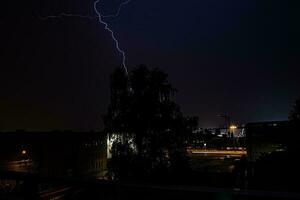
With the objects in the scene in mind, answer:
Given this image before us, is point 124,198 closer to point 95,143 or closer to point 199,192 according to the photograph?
point 199,192

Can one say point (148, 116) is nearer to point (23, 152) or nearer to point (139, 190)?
point (139, 190)

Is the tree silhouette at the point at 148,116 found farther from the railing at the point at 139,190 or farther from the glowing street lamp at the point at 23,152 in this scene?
the glowing street lamp at the point at 23,152

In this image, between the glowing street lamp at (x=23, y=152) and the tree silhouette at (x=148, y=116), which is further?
the glowing street lamp at (x=23, y=152)

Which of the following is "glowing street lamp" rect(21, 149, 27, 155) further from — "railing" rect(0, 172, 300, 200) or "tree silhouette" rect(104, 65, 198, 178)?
"railing" rect(0, 172, 300, 200)

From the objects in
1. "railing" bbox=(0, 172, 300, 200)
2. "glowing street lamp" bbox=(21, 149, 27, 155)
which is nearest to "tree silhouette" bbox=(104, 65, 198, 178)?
"railing" bbox=(0, 172, 300, 200)

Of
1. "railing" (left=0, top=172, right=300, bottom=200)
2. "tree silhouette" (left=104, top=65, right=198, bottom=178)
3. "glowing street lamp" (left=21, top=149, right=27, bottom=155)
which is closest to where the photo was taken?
"railing" (left=0, top=172, right=300, bottom=200)

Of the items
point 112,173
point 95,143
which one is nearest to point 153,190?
point 112,173

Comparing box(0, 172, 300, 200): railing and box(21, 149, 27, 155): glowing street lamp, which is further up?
box(0, 172, 300, 200): railing

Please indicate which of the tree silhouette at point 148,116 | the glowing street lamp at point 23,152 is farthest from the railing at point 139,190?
the glowing street lamp at point 23,152

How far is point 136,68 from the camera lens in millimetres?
15422

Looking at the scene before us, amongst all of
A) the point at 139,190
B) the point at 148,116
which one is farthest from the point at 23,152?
the point at 139,190

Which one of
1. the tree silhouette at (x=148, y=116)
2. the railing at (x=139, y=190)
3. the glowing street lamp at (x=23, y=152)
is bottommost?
the glowing street lamp at (x=23, y=152)

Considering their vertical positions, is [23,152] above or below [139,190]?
below

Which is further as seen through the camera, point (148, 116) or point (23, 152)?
point (23, 152)
